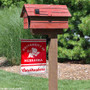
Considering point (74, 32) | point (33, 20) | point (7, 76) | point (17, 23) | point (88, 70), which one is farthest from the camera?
point (74, 32)

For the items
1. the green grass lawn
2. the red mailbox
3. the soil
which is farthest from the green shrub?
the red mailbox

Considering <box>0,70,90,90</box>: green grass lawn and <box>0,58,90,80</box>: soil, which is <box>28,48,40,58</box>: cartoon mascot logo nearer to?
<box>0,70,90,90</box>: green grass lawn

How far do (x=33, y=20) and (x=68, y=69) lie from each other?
192 inches

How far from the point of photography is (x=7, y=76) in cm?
842

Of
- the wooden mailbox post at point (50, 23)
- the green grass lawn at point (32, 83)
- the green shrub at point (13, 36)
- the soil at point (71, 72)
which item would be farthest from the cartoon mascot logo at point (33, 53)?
the green shrub at point (13, 36)

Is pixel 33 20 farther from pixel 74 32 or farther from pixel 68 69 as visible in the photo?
pixel 74 32

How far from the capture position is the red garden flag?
4957mm

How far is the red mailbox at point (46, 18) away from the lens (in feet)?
15.4

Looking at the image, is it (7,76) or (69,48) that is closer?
(7,76)

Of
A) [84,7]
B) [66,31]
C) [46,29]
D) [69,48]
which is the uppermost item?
[46,29]

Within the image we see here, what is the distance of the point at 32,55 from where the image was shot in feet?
16.3

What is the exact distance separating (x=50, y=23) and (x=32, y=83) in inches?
125

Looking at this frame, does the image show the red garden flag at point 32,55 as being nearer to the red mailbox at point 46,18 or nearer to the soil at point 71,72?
the red mailbox at point 46,18

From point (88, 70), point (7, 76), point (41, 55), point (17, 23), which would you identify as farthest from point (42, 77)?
point (41, 55)
